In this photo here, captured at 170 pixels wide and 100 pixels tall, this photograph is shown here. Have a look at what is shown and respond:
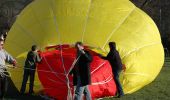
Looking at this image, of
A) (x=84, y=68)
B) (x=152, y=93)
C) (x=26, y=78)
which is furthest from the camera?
(x=152, y=93)

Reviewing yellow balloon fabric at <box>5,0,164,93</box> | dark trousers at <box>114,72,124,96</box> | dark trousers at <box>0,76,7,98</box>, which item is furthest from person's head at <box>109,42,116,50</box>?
dark trousers at <box>0,76,7,98</box>

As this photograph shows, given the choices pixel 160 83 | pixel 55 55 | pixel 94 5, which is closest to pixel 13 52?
pixel 55 55

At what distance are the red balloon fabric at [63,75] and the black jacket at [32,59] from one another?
25cm

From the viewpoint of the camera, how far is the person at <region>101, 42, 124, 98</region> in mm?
11595

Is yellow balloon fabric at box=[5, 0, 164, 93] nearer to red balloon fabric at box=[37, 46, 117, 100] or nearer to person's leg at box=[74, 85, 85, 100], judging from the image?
red balloon fabric at box=[37, 46, 117, 100]

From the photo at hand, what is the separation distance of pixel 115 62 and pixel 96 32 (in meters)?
0.93

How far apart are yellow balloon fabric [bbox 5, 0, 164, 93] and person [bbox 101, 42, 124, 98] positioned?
1.16ft

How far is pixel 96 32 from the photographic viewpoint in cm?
1211

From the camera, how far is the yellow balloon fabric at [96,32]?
1208cm

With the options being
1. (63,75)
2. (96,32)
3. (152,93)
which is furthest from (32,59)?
(152,93)

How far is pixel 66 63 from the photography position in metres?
12.1

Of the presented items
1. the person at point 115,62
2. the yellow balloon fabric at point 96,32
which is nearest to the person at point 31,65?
the yellow balloon fabric at point 96,32

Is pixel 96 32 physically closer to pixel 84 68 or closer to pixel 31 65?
pixel 31 65

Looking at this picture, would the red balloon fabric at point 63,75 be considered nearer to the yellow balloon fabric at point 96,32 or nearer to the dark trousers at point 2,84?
the yellow balloon fabric at point 96,32
